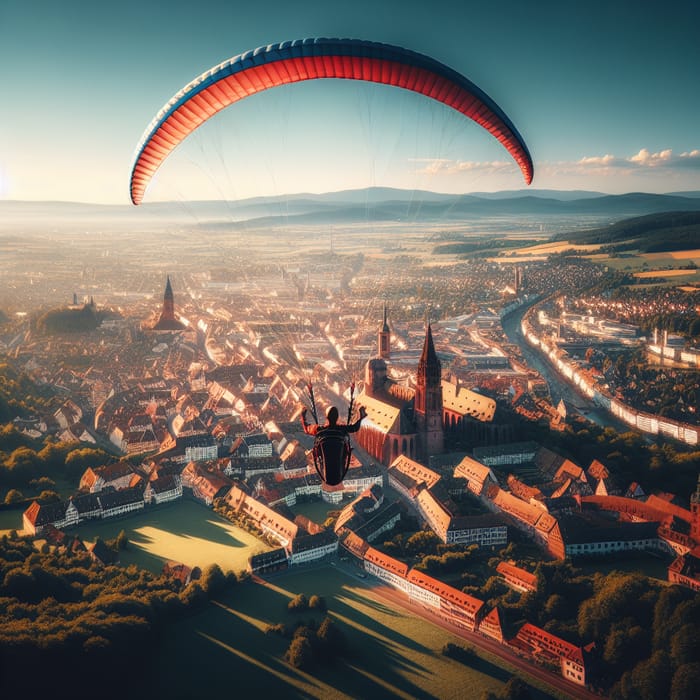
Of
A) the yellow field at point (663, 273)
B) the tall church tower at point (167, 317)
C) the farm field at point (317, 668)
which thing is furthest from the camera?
the tall church tower at point (167, 317)

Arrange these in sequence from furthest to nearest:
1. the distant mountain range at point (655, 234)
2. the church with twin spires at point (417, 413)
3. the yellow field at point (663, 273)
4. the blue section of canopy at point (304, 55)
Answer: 1. the distant mountain range at point (655, 234)
2. the yellow field at point (663, 273)
3. the church with twin spires at point (417, 413)
4. the blue section of canopy at point (304, 55)

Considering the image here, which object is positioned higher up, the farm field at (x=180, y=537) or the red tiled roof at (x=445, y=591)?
the red tiled roof at (x=445, y=591)

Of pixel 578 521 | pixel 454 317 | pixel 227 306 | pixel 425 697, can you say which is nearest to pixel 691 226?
pixel 454 317

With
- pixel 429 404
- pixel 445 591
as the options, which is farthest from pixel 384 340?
pixel 445 591

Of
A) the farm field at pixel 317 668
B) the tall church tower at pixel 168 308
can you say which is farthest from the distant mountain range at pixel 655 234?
the farm field at pixel 317 668

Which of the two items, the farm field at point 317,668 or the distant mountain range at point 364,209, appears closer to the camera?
the farm field at point 317,668

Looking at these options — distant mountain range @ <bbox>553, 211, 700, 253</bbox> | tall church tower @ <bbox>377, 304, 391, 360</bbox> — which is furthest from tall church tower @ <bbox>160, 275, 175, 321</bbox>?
distant mountain range @ <bbox>553, 211, 700, 253</bbox>

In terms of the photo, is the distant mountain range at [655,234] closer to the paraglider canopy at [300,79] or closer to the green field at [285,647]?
the green field at [285,647]
